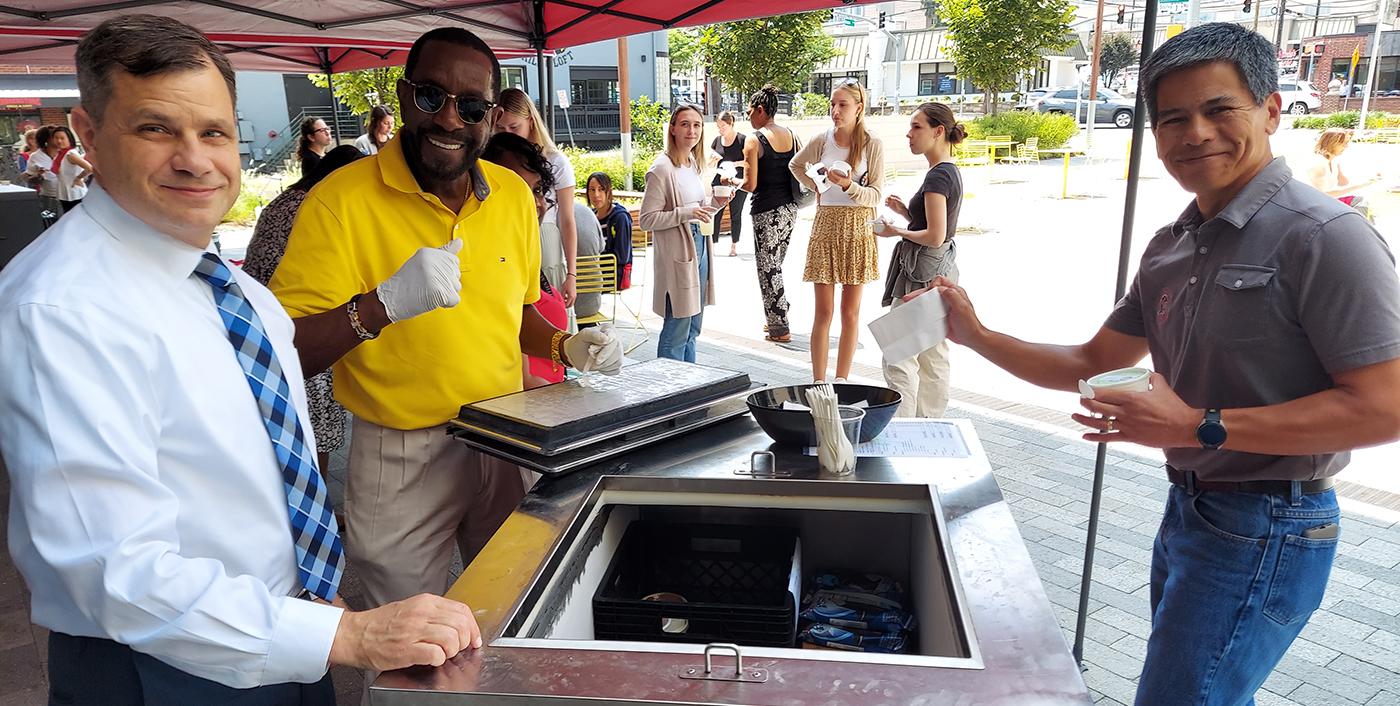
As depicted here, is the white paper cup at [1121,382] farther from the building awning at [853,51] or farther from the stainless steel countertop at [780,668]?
the building awning at [853,51]

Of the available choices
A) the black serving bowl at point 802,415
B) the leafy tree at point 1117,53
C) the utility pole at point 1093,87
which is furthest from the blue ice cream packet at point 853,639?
the leafy tree at point 1117,53

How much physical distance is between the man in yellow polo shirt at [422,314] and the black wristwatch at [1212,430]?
1243 mm

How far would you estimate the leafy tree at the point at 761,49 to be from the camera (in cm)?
1698

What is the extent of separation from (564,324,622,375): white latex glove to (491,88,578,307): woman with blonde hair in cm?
233

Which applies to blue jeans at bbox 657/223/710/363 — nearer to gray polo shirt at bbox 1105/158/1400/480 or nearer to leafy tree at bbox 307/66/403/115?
gray polo shirt at bbox 1105/158/1400/480

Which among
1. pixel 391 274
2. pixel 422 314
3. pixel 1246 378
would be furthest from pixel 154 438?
pixel 1246 378

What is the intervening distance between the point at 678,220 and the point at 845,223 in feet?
3.54

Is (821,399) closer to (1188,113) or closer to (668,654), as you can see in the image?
(668,654)

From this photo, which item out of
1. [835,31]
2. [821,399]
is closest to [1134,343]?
[821,399]

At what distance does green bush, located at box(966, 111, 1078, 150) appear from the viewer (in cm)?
2392

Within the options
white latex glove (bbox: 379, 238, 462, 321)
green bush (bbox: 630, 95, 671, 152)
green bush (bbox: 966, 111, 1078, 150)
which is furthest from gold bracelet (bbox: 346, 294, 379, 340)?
green bush (bbox: 966, 111, 1078, 150)

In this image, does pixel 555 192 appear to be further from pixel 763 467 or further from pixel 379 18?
pixel 763 467

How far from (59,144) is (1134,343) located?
14480 millimetres

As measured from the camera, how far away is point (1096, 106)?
31.2 metres
